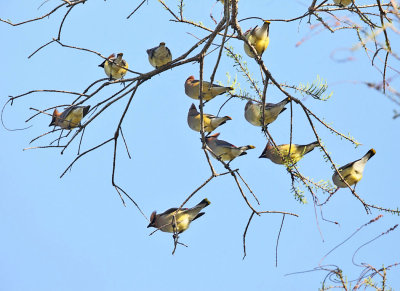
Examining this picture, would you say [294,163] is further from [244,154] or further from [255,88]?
[244,154]

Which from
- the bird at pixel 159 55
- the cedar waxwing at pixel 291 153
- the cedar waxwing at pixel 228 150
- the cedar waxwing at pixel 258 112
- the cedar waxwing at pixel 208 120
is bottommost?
the cedar waxwing at pixel 291 153

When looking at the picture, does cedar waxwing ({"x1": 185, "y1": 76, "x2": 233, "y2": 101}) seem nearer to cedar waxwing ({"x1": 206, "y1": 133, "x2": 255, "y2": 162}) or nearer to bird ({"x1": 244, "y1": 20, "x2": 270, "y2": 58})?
bird ({"x1": 244, "y1": 20, "x2": 270, "y2": 58})

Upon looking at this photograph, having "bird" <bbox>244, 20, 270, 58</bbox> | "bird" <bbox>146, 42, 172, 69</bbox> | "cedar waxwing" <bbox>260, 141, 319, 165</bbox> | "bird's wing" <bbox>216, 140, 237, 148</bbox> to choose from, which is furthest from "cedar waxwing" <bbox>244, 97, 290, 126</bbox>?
"bird" <bbox>146, 42, 172, 69</bbox>

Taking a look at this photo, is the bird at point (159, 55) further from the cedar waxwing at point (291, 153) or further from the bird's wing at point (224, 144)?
the cedar waxwing at point (291, 153)

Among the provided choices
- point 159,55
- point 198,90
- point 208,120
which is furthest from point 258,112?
point 159,55

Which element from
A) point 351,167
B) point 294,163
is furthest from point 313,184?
point 351,167

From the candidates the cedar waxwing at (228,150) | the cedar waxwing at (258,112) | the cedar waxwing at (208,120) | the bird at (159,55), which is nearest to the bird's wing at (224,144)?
the cedar waxwing at (228,150)

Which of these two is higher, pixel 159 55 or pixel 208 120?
pixel 159 55

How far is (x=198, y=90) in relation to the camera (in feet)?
14.2

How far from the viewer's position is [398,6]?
173cm

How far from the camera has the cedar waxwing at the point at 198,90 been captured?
362 cm

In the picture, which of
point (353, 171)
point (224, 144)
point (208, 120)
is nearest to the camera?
point (353, 171)

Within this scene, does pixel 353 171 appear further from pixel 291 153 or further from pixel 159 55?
pixel 159 55

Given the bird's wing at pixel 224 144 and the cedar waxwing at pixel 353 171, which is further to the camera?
the bird's wing at pixel 224 144
